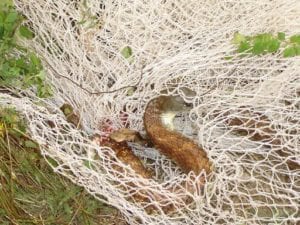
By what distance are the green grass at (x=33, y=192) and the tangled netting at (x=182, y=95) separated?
67 mm

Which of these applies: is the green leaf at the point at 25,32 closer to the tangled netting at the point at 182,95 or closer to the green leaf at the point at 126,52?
the tangled netting at the point at 182,95

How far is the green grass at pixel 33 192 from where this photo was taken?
231 cm

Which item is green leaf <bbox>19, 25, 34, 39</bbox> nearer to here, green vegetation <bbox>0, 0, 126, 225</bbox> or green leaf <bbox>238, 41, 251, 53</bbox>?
green vegetation <bbox>0, 0, 126, 225</bbox>

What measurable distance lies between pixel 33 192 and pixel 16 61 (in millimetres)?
551

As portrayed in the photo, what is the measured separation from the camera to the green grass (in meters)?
2.31

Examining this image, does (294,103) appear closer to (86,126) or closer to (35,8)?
(86,126)

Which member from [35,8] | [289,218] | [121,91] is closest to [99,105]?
[121,91]

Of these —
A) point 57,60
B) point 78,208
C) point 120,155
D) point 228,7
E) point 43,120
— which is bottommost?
point 78,208

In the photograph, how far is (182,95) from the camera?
7.58ft

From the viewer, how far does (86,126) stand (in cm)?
240

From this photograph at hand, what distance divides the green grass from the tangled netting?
0.07 metres

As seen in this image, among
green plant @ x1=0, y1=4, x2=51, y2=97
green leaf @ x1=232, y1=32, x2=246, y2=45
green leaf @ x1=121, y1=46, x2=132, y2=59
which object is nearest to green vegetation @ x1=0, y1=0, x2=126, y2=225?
green plant @ x1=0, y1=4, x2=51, y2=97

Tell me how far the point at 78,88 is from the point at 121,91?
194 millimetres

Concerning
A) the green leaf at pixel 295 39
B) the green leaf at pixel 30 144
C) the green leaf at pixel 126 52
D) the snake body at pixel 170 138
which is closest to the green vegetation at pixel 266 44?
the green leaf at pixel 295 39
